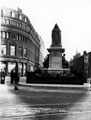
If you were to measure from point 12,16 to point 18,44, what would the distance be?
8.60m

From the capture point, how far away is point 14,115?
7.16 metres

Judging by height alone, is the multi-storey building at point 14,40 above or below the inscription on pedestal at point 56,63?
above

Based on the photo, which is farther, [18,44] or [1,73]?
[18,44]

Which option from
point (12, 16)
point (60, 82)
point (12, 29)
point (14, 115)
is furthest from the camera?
point (12, 29)

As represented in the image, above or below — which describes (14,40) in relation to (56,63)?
above

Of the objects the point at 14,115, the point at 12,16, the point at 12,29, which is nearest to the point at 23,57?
the point at 12,29

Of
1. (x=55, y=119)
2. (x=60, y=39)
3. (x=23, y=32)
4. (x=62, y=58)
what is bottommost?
(x=55, y=119)

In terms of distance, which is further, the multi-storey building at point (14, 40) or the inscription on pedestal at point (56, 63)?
the multi-storey building at point (14, 40)

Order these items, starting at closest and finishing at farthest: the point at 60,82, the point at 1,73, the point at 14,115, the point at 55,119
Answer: the point at 55,119 → the point at 14,115 → the point at 60,82 → the point at 1,73

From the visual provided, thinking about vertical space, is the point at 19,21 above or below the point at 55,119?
above

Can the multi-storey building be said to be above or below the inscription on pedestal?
above

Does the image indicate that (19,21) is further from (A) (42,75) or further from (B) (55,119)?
(B) (55,119)

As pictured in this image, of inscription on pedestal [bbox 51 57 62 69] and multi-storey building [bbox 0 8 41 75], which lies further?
multi-storey building [bbox 0 8 41 75]

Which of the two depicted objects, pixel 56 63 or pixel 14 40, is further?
pixel 14 40
